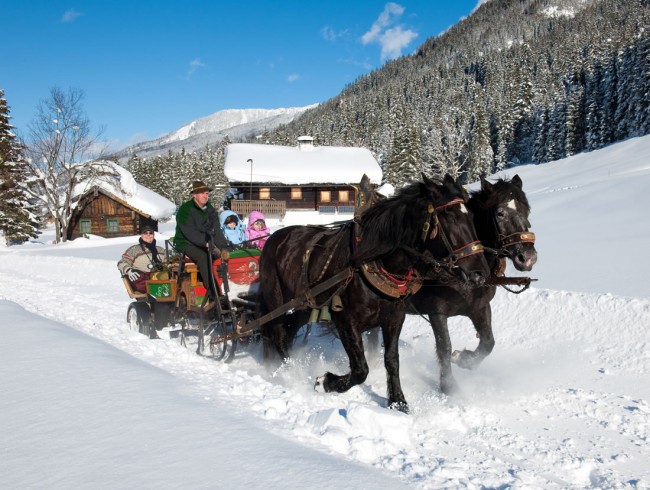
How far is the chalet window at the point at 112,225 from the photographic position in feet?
124

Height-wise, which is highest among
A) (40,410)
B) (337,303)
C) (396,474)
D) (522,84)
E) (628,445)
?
(522,84)

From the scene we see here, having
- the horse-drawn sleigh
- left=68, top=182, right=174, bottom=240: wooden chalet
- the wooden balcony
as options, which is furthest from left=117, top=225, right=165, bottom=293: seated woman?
left=68, top=182, right=174, bottom=240: wooden chalet

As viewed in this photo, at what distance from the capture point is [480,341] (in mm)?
5391

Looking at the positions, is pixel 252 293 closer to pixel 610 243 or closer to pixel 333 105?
pixel 610 243

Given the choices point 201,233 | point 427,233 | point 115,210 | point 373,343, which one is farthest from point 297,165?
point 427,233

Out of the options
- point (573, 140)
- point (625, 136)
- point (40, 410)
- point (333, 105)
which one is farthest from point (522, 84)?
point (333, 105)

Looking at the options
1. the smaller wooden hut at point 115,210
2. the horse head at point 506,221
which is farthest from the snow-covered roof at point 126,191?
the horse head at point 506,221

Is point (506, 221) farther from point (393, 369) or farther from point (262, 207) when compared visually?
point (262, 207)

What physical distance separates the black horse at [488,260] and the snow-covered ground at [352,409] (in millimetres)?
410

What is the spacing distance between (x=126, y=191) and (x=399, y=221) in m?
36.0

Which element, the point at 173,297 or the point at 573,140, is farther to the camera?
the point at 573,140

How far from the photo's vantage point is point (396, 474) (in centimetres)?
302

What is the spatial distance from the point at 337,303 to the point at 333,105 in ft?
535

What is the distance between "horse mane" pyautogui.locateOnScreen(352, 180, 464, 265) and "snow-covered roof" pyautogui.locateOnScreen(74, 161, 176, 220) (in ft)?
113
